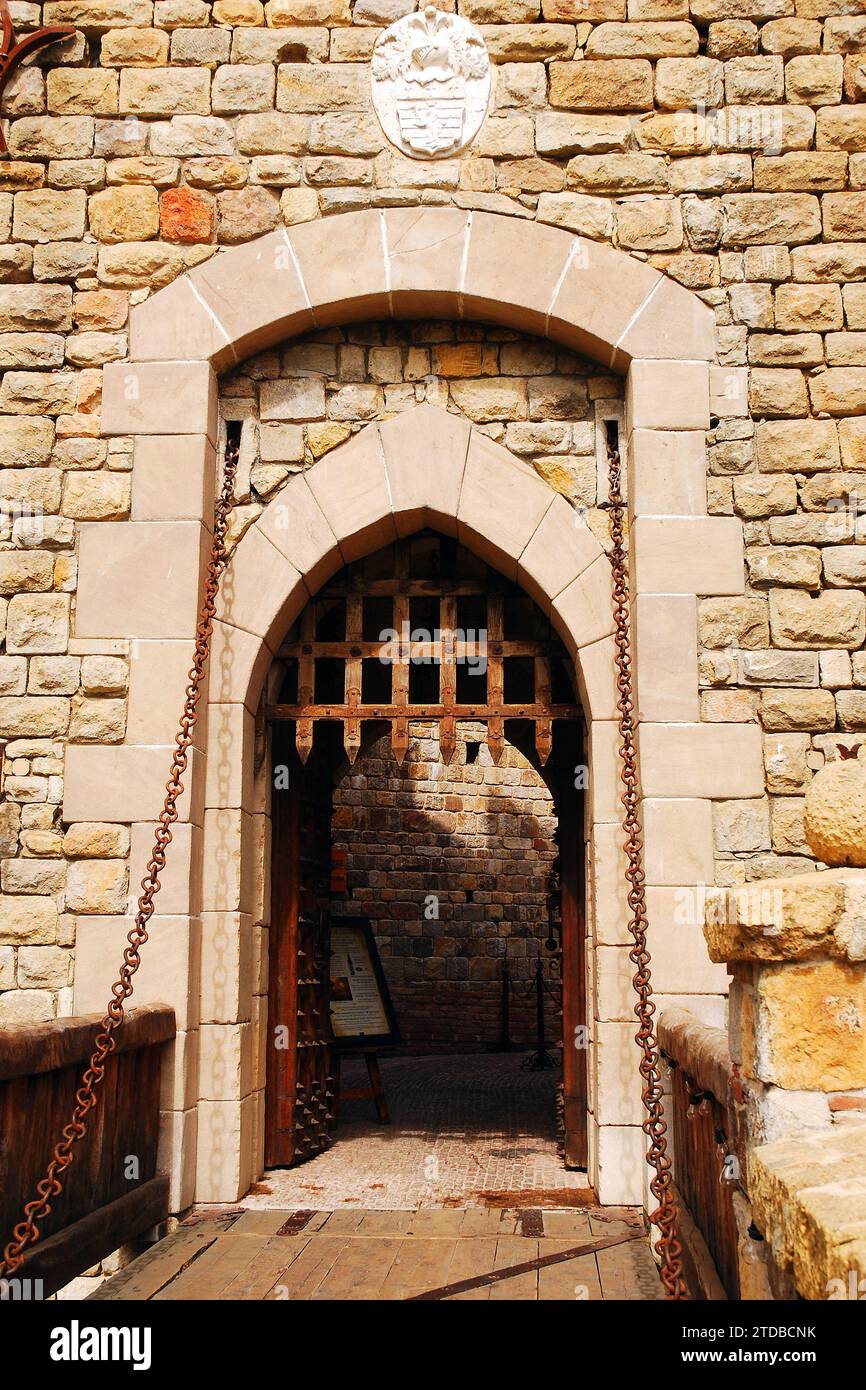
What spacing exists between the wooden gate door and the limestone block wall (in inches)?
38.5

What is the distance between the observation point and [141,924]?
4.11 meters

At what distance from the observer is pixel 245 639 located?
15.8 ft

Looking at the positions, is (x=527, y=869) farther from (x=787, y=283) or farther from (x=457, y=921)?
(x=787, y=283)

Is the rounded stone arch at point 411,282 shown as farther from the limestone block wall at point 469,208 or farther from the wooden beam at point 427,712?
the wooden beam at point 427,712

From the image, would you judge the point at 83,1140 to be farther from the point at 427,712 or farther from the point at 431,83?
the point at 431,83

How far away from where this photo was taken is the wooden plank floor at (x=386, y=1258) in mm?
3439

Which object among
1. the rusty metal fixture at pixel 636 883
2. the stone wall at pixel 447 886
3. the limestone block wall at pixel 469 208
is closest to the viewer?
the rusty metal fixture at pixel 636 883

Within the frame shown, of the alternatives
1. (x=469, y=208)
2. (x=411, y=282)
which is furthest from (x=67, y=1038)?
(x=469, y=208)

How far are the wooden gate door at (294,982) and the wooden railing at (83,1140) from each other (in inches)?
37.1

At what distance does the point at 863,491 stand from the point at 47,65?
12.0ft

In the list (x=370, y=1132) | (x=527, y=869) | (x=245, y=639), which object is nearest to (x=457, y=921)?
(x=527, y=869)

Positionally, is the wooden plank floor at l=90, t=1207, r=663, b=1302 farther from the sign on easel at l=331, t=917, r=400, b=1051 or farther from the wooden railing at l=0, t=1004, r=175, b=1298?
the sign on easel at l=331, t=917, r=400, b=1051

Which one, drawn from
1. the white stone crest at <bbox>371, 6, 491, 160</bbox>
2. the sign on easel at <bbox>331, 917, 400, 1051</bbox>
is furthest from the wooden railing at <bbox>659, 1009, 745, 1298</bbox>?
the white stone crest at <bbox>371, 6, 491, 160</bbox>

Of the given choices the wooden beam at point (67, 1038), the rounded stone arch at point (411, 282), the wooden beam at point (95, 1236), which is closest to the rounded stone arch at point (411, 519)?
the rounded stone arch at point (411, 282)
